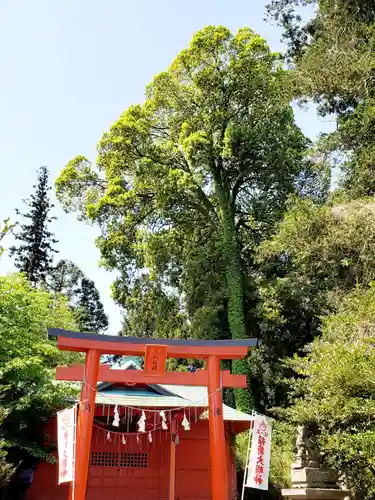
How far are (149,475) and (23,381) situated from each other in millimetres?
4226

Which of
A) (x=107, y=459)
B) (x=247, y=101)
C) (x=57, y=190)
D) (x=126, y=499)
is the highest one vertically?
(x=247, y=101)

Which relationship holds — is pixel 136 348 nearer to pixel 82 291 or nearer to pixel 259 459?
pixel 259 459

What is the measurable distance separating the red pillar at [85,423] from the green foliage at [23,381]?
8.22ft

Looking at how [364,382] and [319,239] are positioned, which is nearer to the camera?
[364,382]

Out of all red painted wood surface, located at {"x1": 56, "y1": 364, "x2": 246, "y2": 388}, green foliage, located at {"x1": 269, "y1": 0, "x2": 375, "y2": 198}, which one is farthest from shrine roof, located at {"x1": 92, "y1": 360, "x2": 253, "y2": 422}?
green foliage, located at {"x1": 269, "y1": 0, "x2": 375, "y2": 198}

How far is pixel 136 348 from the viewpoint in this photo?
9.64 metres

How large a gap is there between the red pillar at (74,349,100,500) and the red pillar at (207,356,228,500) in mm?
2156

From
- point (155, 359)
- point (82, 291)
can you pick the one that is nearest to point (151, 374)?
point (155, 359)

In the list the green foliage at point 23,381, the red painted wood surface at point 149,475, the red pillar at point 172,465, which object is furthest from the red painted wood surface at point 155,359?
the red painted wood surface at point 149,475

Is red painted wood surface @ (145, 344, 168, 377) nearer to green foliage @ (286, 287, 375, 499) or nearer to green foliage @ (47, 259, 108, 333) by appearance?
green foliage @ (286, 287, 375, 499)

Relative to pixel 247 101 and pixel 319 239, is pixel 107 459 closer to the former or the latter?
pixel 319 239

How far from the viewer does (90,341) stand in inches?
367

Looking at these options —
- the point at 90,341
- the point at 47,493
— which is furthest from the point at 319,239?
the point at 47,493

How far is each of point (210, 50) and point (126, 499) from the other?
56.5 ft
